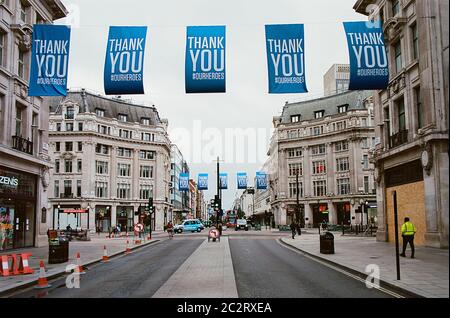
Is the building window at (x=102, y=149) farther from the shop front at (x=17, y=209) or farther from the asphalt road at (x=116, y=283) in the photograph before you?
the asphalt road at (x=116, y=283)

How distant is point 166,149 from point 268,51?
7686 centimetres

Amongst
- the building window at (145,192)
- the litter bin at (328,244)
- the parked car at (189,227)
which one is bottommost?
the parked car at (189,227)

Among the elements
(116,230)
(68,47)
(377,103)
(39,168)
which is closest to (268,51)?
(68,47)

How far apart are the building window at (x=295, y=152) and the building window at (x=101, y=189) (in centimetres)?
3525

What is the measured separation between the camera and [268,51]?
16656mm

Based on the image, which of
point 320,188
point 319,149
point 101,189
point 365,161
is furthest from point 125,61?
point 319,149

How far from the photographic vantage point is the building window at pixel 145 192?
84.2 meters

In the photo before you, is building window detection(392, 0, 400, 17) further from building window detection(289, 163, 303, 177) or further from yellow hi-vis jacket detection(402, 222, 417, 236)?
building window detection(289, 163, 303, 177)

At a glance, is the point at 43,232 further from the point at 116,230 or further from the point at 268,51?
the point at 116,230

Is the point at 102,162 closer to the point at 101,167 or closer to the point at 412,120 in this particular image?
the point at 101,167

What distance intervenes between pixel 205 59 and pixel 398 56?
721 inches

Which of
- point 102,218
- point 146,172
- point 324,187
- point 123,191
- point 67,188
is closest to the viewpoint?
point 67,188

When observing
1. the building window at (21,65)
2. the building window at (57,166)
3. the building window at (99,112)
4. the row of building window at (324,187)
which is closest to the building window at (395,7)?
the building window at (21,65)

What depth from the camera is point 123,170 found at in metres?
82.1
